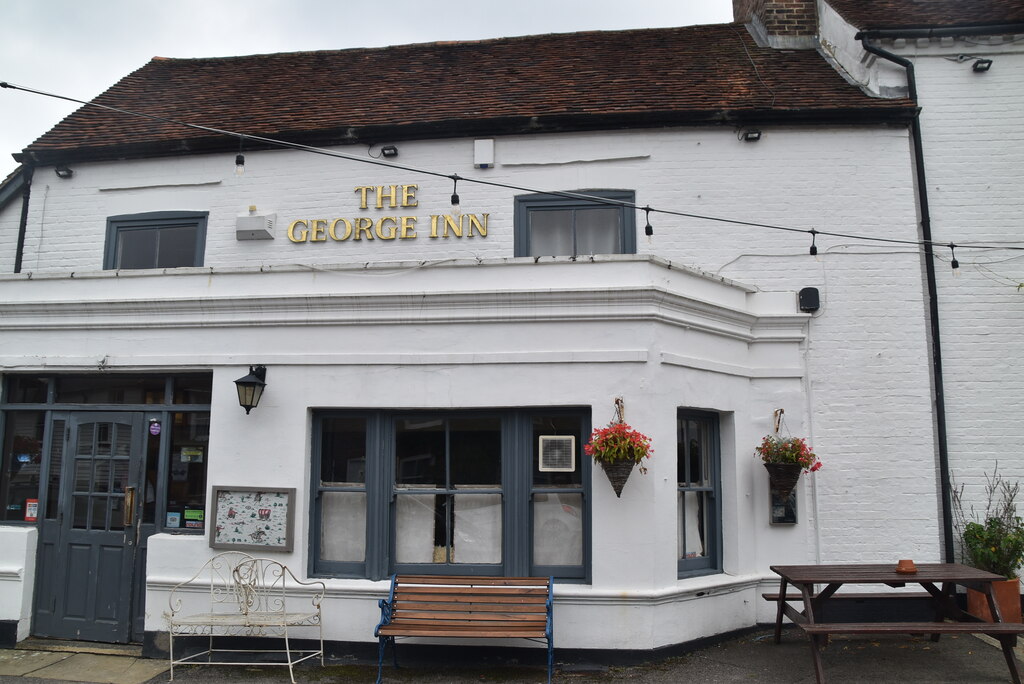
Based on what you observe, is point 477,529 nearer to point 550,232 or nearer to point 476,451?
point 476,451

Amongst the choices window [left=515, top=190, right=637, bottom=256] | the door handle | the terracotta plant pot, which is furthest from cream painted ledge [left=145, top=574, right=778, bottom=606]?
window [left=515, top=190, right=637, bottom=256]

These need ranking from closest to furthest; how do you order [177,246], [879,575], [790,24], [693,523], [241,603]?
1. [879,575]
2. [241,603]
3. [693,523]
4. [177,246]
5. [790,24]

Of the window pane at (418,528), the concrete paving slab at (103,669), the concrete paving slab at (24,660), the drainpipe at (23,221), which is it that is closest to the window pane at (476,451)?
the window pane at (418,528)

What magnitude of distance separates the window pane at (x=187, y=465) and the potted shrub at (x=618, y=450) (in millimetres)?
3825

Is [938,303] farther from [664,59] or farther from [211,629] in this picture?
[211,629]

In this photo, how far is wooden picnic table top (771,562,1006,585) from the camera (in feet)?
20.1

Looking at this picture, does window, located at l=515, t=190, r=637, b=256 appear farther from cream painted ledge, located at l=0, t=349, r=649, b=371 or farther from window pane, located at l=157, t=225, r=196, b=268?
window pane, located at l=157, t=225, r=196, b=268

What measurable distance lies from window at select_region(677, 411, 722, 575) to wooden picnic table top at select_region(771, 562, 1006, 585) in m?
0.95

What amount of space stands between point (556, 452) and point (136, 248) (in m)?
6.10

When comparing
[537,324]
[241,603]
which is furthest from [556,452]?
[241,603]

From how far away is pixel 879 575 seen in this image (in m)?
6.25

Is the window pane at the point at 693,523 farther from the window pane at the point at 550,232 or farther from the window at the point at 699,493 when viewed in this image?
the window pane at the point at 550,232

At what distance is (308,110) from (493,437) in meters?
5.34

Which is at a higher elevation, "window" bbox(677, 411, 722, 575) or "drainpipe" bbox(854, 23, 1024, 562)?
"drainpipe" bbox(854, 23, 1024, 562)
